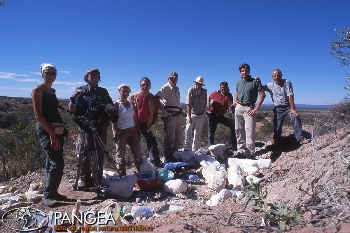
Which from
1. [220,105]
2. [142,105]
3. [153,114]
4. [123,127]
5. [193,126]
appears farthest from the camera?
[193,126]

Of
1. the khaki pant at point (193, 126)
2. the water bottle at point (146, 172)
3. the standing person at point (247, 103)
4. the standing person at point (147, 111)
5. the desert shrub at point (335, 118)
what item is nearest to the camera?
the water bottle at point (146, 172)

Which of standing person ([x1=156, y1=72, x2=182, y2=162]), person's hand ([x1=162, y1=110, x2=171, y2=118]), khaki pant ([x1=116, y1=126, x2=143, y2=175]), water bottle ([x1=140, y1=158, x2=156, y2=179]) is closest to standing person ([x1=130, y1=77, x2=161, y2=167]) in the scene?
person's hand ([x1=162, y1=110, x2=171, y2=118])

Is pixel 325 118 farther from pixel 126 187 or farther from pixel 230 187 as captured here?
pixel 126 187

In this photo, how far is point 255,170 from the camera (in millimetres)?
5148

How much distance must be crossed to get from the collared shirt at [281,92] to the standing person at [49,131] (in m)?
4.38

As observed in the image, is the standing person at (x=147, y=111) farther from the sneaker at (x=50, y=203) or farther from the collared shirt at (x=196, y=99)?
the sneaker at (x=50, y=203)

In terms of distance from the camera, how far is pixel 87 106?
173 inches

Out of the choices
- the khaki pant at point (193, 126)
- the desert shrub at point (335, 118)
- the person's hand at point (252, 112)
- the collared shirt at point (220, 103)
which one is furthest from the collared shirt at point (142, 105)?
the desert shrub at point (335, 118)

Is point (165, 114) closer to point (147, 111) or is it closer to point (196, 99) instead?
point (147, 111)

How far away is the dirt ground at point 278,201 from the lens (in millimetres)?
2445

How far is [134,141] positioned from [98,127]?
2.44 ft

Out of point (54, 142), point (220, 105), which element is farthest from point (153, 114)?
point (54, 142)

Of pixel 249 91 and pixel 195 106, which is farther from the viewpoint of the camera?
pixel 195 106

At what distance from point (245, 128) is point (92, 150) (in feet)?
11.4
